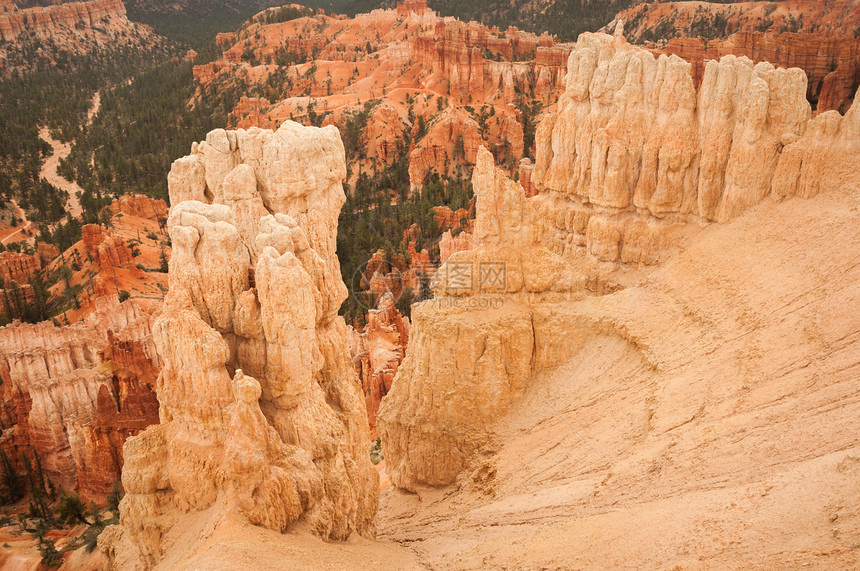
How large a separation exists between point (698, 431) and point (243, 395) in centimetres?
832

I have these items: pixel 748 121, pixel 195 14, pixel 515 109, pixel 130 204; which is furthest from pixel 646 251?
pixel 195 14

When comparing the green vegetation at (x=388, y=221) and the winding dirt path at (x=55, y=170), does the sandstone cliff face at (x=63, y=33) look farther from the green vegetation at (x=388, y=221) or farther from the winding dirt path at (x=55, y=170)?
the green vegetation at (x=388, y=221)

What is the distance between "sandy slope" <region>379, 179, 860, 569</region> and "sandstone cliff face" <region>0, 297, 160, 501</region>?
9.20m

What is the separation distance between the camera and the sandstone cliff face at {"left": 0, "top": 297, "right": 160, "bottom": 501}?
2077cm

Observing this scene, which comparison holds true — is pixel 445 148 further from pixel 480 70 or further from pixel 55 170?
pixel 55 170

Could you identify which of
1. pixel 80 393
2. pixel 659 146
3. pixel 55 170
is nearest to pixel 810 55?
pixel 659 146

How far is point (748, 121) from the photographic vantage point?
19312 mm

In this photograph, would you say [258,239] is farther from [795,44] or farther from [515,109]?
[515,109]

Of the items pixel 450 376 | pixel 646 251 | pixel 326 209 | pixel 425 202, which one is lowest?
pixel 425 202

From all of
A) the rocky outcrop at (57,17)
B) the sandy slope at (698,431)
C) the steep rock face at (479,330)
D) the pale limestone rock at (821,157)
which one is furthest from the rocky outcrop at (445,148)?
the rocky outcrop at (57,17)

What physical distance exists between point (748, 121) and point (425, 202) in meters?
33.5

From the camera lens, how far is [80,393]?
2384cm

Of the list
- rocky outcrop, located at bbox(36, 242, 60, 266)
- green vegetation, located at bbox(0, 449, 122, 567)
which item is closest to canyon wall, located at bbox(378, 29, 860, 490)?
green vegetation, located at bbox(0, 449, 122, 567)

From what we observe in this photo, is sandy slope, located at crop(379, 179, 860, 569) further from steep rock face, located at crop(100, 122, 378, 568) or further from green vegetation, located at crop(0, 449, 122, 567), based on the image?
green vegetation, located at crop(0, 449, 122, 567)
